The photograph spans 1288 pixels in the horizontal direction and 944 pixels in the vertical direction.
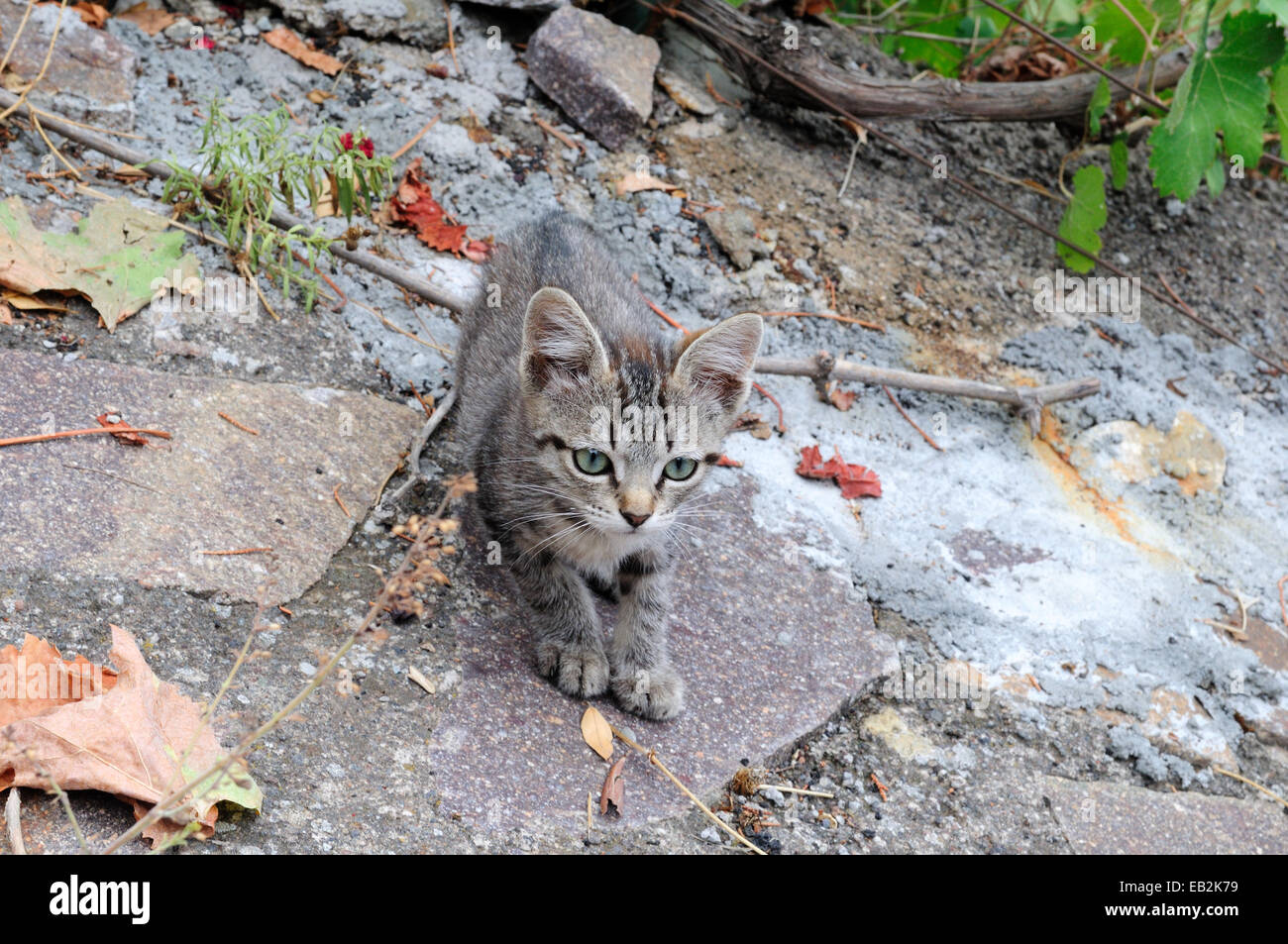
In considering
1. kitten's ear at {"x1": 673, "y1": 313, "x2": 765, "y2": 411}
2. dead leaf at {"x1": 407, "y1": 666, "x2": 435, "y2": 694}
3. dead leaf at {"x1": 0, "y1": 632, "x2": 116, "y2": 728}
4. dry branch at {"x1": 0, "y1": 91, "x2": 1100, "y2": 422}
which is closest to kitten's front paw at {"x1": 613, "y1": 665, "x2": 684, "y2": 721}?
dead leaf at {"x1": 407, "y1": 666, "x2": 435, "y2": 694}

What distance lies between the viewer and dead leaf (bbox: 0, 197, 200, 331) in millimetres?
3580

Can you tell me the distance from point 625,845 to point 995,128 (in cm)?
455

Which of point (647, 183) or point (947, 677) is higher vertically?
point (647, 183)

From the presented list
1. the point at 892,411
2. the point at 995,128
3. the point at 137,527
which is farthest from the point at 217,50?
the point at 995,128

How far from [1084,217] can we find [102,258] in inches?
165

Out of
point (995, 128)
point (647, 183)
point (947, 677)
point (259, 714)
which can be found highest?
point (995, 128)

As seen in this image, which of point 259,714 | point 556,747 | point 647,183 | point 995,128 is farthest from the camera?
point 995,128

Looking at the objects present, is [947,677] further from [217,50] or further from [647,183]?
[217,50]

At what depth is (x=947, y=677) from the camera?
12.1 ft

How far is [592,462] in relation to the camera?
322cm

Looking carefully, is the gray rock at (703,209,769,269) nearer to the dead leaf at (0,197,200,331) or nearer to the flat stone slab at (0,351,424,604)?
the flat stone slab at (0,351,424,604)

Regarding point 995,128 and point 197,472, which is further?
point 995,128

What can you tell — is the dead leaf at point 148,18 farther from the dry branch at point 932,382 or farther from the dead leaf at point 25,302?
the dry branch at point 932,382

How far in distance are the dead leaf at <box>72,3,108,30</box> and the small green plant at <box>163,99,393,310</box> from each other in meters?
0.88
